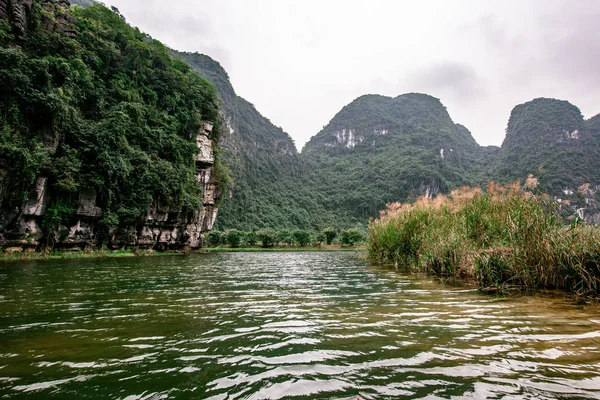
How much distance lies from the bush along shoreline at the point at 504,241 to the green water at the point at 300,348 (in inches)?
37.6

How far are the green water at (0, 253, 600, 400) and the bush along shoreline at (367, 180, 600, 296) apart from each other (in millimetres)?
954

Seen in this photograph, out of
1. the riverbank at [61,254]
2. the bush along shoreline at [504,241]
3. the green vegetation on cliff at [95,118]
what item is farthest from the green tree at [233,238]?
the bush along shoreline at [504,241]

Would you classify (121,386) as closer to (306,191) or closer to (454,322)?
(454,322)

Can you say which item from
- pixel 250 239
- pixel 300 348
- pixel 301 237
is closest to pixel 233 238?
pixel 250 239

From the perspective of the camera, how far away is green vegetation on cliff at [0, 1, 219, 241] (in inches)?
869

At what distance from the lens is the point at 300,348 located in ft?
11.5

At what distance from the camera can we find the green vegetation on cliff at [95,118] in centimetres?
2208

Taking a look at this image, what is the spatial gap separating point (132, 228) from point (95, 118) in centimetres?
1158

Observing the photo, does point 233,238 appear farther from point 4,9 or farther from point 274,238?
point 4,9

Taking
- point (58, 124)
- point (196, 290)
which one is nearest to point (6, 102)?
point (58, 124)

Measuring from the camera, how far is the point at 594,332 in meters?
3.85

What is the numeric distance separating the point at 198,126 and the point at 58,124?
1745cm

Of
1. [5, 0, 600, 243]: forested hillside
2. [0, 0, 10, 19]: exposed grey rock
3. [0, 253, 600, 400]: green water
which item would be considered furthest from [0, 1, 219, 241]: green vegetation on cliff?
[0, 253, 600, 400]: green water

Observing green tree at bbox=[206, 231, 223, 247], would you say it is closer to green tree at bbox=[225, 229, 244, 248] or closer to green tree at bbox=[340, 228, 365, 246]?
green tree at bbox=[225, 229, 244, 248]
